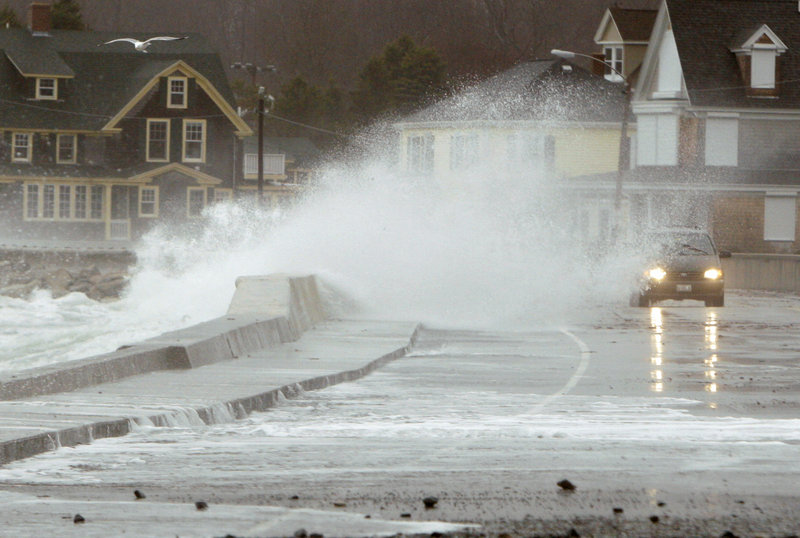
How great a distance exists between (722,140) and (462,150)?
1621cm

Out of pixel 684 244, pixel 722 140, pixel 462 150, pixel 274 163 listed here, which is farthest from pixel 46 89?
pixel 684 244

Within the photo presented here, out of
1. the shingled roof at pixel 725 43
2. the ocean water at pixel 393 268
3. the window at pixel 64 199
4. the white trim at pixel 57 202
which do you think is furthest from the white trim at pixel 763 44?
the window at pixel 64 199

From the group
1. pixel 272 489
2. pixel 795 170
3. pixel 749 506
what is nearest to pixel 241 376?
pixel 272 489

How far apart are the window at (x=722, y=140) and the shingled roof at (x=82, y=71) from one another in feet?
84.9

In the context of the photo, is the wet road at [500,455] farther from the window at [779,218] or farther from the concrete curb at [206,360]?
the window at [779,218]

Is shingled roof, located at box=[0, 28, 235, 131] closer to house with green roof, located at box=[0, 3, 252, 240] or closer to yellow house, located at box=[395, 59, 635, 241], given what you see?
house with green roof, located at box=[0, 3, 252, 240]

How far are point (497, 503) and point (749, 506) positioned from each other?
135 centimetres

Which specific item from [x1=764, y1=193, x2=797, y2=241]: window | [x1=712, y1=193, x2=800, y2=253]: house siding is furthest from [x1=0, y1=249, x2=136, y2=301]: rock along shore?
[x1=764, y1=193, x2=797, y2=241]: window

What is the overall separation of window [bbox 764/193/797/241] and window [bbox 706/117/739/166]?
2.10 m

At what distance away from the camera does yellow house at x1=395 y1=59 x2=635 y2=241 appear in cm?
7069

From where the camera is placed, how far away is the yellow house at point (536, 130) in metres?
70.7

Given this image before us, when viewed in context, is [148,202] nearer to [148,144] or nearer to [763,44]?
[148,144]

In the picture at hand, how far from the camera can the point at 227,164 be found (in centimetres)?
7538

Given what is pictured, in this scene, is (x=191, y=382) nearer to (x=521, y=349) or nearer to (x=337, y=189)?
(x=521, y=349)
